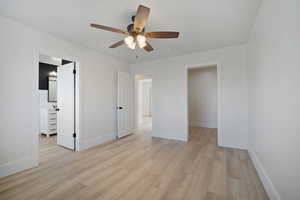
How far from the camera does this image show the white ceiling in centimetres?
171

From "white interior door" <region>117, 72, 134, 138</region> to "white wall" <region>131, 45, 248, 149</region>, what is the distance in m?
0.55

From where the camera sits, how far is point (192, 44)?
2984 mm

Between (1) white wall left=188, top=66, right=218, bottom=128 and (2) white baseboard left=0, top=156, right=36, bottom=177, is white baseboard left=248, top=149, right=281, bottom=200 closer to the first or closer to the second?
(2) white baseboard left=0, top=156, right=36, bottom=177

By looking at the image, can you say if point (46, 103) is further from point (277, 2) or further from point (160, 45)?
point (277, 2)

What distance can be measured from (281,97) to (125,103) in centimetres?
361

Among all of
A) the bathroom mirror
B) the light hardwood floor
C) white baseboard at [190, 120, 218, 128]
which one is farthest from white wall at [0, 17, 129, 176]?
white baseboard at [190, 120, 218, 128]

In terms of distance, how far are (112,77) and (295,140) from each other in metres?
3.77

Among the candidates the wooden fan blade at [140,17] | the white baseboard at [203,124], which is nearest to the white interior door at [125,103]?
the wooden fan blade at [140,17]

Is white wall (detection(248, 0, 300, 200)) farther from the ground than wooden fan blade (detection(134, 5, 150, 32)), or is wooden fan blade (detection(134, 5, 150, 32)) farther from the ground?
wooden fan blade (detection(134, 5, 150, 32))

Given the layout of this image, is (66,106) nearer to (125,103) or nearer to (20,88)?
(20,88)

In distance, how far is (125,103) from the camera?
4184mm

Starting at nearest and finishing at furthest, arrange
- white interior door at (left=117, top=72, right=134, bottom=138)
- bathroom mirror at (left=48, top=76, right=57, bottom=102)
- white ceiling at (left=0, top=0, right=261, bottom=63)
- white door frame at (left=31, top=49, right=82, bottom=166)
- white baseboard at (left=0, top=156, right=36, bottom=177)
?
white ceiling at (left=0, top=0, right=261, bottom=63) → white baseboard at (left=0, top=156, right=36, bottom=177) → white door frame at (left=31, top=49, right=82, bottom=166) → white interior door at (left=117, top=72, right=134, bottom=138) → bathroom mirror at (left=48, top=76, right=57, bottom=102)

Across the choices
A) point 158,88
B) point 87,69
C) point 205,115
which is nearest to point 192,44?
point 158,88

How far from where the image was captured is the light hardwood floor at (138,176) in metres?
1.58
